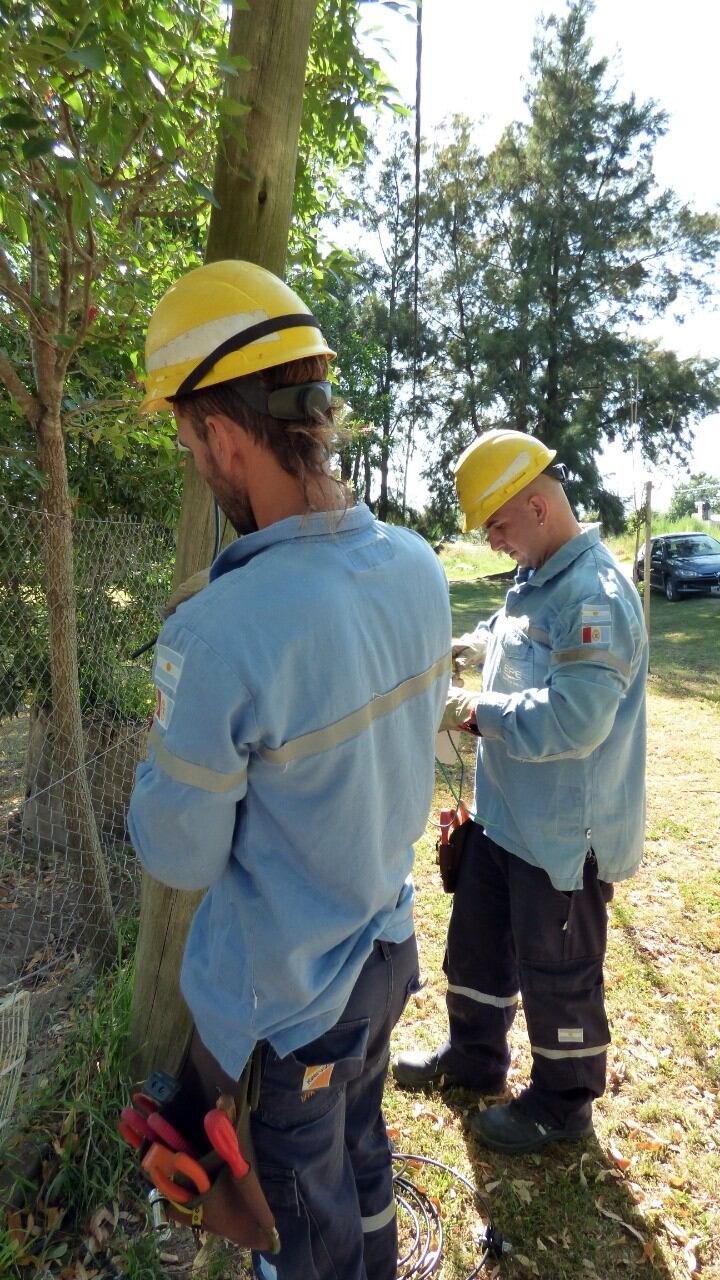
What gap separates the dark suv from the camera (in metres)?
16.4

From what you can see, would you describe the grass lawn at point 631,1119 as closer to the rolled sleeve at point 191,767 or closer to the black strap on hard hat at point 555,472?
the rolled sleeve at point 191,767

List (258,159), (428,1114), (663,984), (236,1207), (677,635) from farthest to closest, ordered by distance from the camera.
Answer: (677,635) < (663,984) < (428,1114) < (258,159) < (236,1207)

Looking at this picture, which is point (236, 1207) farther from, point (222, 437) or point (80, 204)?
point (80, 204)

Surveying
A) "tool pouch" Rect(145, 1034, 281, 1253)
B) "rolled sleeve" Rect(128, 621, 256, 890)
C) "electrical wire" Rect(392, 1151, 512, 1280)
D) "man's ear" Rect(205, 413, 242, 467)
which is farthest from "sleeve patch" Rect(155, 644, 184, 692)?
"electrical wire" Rect(392, 1151, 512, 1280)

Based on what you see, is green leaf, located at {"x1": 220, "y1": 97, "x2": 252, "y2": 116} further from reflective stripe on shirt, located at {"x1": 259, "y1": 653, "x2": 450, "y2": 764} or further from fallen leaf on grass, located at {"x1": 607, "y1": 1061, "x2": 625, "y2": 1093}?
fallen leaf on grass, located at {"x1": 607, "y1": 1061, "x2": 625, "y2": 1093}

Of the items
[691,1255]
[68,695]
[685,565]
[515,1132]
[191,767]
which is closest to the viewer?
[191,767]

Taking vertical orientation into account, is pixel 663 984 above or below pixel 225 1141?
below

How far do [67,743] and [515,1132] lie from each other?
2.08 m

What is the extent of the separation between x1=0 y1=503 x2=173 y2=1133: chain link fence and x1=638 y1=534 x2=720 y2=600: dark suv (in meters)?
14.5

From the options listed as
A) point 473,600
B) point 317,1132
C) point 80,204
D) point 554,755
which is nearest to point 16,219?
point 80,204

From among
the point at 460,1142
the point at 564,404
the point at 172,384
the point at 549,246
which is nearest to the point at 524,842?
the point at 460,1142

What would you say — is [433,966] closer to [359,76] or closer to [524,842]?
[524,842]

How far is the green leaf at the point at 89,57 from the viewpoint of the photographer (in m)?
1.27

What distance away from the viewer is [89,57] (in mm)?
1289
